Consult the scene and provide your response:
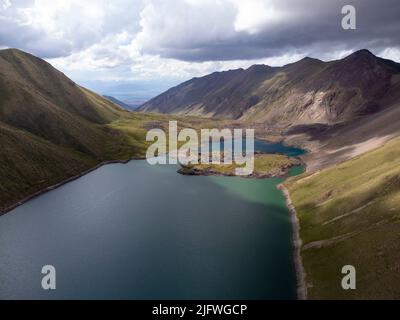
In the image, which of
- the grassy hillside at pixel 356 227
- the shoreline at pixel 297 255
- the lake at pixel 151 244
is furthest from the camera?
the lake at pixel 151 244

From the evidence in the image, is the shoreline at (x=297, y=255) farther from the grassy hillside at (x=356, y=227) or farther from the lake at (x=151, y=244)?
the lake at (x=151, y=244)

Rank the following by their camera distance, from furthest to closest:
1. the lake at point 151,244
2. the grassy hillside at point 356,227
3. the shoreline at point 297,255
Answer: the lake at point 151,244 → the shoreline at point 297,255 → the grassy hillside at point 356,227

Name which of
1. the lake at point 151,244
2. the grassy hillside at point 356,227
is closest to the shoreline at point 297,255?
the grassy hillside at point 356,227

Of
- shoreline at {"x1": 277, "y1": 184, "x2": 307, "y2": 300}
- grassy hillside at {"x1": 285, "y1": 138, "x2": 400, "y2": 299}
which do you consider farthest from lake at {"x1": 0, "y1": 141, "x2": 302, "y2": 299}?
grassy hillside at {"x1": 285, "y1": 138, "x2": 400, "y2": 299}

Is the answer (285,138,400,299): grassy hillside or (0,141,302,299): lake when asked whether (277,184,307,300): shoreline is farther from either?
(0,141,302,299): lake

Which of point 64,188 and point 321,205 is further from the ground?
point 64,188
